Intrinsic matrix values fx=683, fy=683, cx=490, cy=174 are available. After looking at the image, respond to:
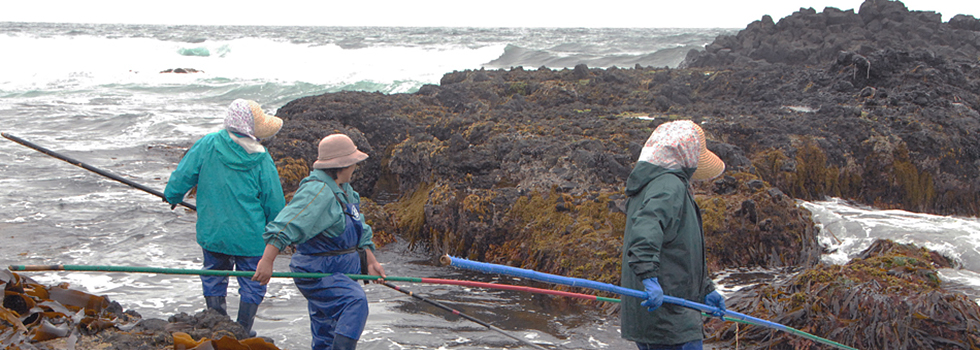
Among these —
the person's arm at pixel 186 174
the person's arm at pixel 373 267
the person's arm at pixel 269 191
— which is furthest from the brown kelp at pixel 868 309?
the person's arm at pixel 186 174

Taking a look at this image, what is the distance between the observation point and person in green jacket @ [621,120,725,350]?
125 inches

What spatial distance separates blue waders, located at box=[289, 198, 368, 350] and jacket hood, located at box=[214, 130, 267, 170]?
881mm

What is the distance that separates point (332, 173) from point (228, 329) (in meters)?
1.27

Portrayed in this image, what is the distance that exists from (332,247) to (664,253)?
1.82 m

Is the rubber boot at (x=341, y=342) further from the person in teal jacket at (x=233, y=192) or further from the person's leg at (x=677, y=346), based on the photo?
the person's leg at (x=677, y=346)

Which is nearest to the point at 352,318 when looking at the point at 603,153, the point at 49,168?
the point at 603,153

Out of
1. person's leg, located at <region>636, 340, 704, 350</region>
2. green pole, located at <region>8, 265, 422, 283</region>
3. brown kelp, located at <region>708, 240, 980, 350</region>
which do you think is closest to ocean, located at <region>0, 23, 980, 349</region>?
brown kelp, located at <region>708, 240, 980, 350</region>

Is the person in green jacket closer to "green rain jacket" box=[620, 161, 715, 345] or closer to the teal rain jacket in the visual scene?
"green rain jacket" box=[620, 161, 715, 345]

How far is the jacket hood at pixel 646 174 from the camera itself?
331 cm

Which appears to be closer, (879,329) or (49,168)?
(879,329)

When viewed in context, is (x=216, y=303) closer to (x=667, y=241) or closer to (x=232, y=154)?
(x=232, y=154)

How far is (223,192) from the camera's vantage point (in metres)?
4.37

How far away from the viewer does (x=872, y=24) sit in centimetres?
2241

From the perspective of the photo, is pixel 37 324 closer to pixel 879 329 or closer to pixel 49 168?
pixel 879 329
